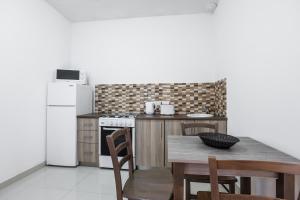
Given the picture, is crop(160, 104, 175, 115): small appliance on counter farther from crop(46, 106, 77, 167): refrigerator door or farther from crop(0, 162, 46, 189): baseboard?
crop(0, 162, 46, 189): baseboard

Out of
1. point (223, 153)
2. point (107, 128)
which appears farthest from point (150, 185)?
point (107, 128)

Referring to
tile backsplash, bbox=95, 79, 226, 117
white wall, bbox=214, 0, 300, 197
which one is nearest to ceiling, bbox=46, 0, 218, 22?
white wall, bbox=214, 0, 300, 197

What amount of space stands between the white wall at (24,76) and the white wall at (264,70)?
276 centimetres

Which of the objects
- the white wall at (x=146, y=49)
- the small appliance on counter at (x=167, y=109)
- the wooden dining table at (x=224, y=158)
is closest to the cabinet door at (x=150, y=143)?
the small appliance on counter at (x=167, y=109)

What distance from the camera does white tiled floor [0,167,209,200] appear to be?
7.36 ft

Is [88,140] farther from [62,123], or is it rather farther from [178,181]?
[178,181]

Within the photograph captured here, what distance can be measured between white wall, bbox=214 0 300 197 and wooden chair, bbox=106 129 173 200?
89cm

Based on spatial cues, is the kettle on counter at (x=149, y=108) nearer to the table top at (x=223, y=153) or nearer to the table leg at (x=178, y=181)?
the table top at (x=223, y=153)

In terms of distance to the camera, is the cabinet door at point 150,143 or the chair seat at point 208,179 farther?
the cabinet door at point 150,143

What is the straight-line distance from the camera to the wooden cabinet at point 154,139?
9.66 feet

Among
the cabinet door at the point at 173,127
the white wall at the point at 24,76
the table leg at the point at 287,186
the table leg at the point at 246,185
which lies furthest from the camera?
the cabinet door at the point at 173,127

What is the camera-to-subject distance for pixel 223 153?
1324 mm

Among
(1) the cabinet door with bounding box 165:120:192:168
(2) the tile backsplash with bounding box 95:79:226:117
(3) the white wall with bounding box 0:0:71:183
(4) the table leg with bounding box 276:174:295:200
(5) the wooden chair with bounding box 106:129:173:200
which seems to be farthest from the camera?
(2) the tile backsplash with bounding box 95:79:226:117

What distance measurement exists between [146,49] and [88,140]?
1.89 metres
